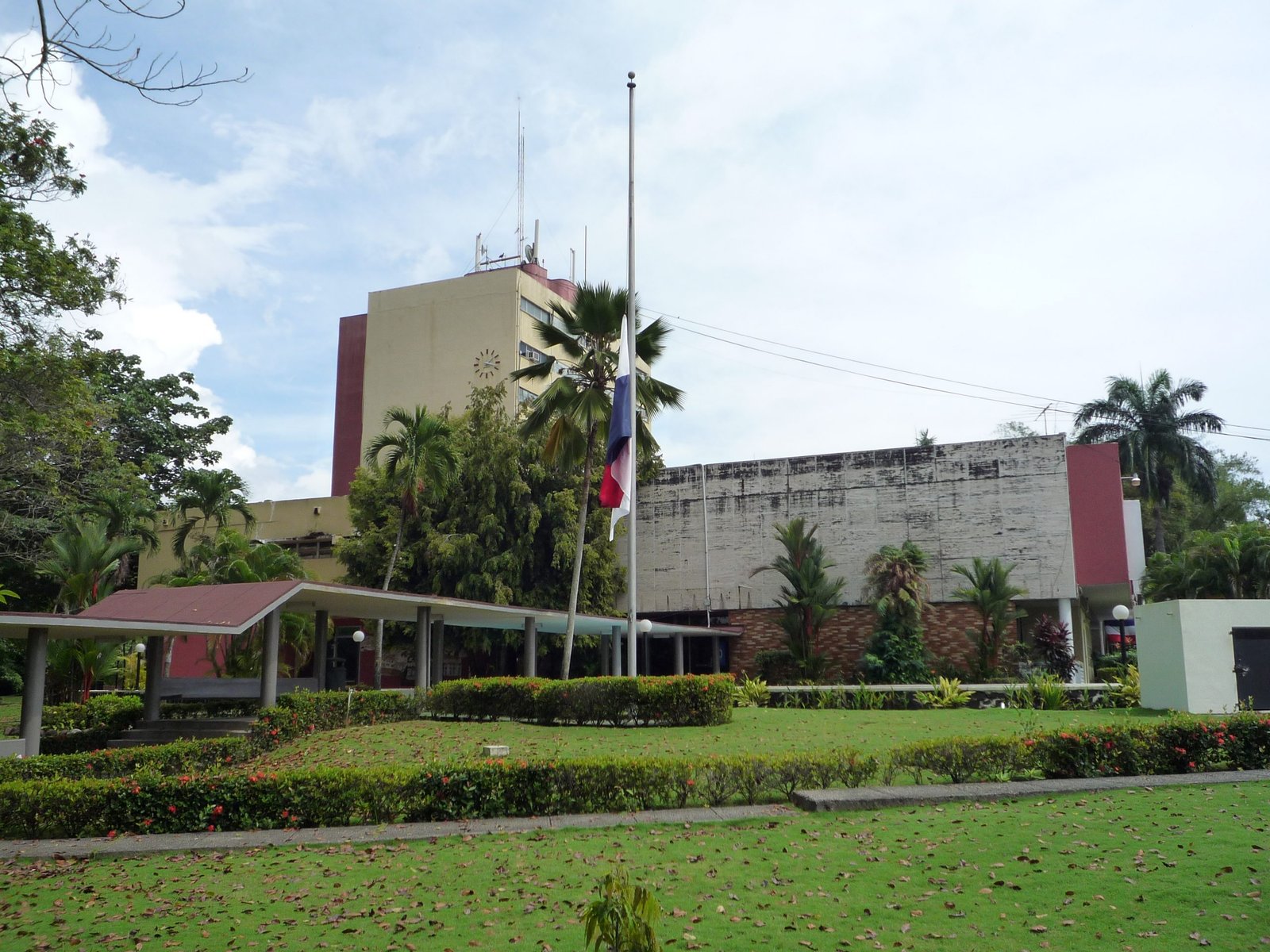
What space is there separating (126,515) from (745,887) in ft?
95.8

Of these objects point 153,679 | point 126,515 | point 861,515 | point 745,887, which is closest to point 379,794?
point 745,887

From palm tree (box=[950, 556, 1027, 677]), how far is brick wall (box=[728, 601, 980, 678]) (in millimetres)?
773

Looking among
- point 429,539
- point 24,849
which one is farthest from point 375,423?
point 24,849

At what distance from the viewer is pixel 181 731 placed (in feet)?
54.9

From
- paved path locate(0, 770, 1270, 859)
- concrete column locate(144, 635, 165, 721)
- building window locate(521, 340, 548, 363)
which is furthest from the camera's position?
building window locate(521, 340, 548, 363)

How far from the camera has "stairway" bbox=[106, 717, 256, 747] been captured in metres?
15.9

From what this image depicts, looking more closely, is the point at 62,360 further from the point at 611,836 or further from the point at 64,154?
the point at 611,836

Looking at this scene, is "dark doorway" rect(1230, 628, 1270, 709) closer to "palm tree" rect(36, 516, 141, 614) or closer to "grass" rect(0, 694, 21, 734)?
"grass" rect(0, 694, 21, 734)

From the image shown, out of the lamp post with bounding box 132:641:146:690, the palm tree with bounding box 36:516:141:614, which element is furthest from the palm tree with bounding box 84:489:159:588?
the lamp post with bounding box 132:641:146:690

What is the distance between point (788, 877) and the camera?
734 centimetres

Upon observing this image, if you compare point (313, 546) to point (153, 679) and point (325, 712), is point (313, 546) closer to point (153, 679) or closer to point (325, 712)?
point (153, 679)

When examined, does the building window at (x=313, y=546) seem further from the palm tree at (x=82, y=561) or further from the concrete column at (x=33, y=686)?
the concrete column at (x=33, y=686)

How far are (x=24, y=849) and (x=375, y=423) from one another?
35.4 metres

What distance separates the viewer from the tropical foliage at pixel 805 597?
2941 centimetres
